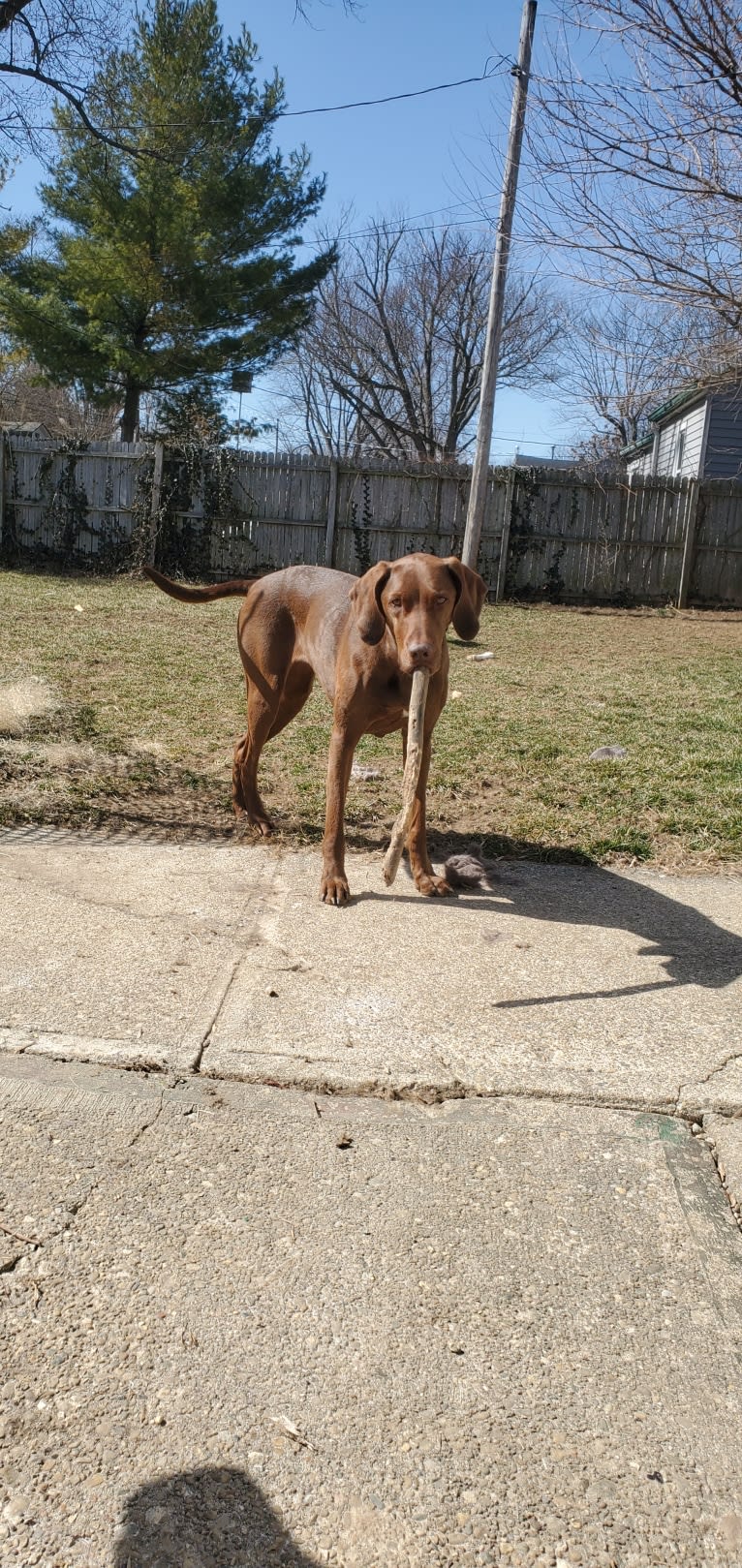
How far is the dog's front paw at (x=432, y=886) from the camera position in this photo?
3.74 meters

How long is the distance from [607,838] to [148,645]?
22.1 ft

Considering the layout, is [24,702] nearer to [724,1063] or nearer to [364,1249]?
[724,1063]

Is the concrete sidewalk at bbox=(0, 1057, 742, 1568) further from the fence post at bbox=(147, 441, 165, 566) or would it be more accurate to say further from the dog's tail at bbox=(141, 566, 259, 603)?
the fence post at bbox=(147, 441, 165, 566)

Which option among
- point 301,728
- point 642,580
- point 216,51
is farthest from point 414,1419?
point 216,51

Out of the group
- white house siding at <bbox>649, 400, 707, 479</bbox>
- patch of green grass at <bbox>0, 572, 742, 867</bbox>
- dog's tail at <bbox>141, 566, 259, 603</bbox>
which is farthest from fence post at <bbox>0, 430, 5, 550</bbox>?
dog's tail at <bbox>141, 566, 259, 603</bbox>

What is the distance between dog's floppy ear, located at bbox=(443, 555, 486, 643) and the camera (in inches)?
141

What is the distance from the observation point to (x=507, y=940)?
3.30m

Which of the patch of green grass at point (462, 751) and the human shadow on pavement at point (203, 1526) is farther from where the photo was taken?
the patch of green grass at point (462, 751)

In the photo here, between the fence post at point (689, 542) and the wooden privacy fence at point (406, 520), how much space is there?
0.02 m

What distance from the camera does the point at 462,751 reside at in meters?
6.02

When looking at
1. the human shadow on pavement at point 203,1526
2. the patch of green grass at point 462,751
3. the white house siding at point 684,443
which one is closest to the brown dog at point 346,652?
the patch of green grass at point 462,751

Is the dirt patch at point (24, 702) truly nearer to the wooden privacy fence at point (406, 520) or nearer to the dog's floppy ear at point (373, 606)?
the dog's floppy ear at point (373, 606)

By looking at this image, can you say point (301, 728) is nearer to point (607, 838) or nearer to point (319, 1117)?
point (607, 838)

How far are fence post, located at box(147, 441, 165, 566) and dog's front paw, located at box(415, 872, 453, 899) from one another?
14.6 meters
